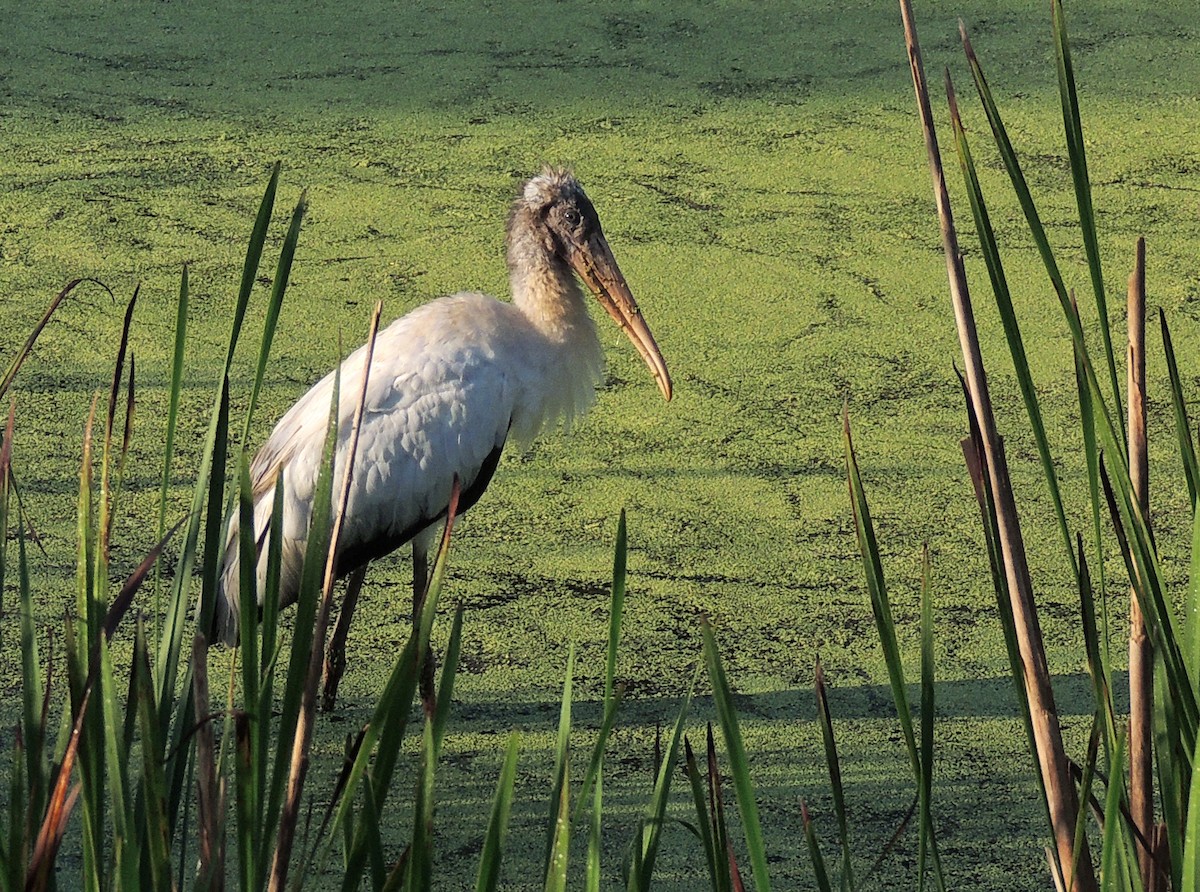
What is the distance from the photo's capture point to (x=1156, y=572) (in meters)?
0.66

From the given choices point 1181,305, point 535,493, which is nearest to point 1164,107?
point 1181,305

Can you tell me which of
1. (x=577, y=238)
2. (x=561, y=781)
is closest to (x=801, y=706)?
(x=577, y=238)

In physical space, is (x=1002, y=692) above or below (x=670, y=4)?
below

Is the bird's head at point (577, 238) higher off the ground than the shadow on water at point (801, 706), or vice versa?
the bird's head at point (577, 238)

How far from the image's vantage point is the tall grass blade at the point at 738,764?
0.67 metres

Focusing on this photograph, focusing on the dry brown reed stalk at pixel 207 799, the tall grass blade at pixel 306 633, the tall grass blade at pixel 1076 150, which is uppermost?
the tall grass blade at pixel 1076 150

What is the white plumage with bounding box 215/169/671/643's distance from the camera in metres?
1.85

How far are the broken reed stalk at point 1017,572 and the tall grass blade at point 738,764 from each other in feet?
0.44

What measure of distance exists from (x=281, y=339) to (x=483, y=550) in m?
0.64

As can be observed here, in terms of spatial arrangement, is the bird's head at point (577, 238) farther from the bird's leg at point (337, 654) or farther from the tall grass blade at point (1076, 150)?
the tall grass blade at point (1076, 150)

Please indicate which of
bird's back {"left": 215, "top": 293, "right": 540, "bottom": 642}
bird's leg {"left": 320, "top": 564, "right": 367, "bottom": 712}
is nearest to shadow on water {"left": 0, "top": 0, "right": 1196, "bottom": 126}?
bird's back {"left": 215, "top": 293, "right": 540, "bottom": 642}

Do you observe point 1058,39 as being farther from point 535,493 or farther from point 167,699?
point 535,493

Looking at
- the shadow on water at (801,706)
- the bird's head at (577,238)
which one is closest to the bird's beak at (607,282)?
the bird's head at (577,238)

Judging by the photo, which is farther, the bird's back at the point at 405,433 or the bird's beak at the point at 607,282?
the bird's beak at the point at 607,282
